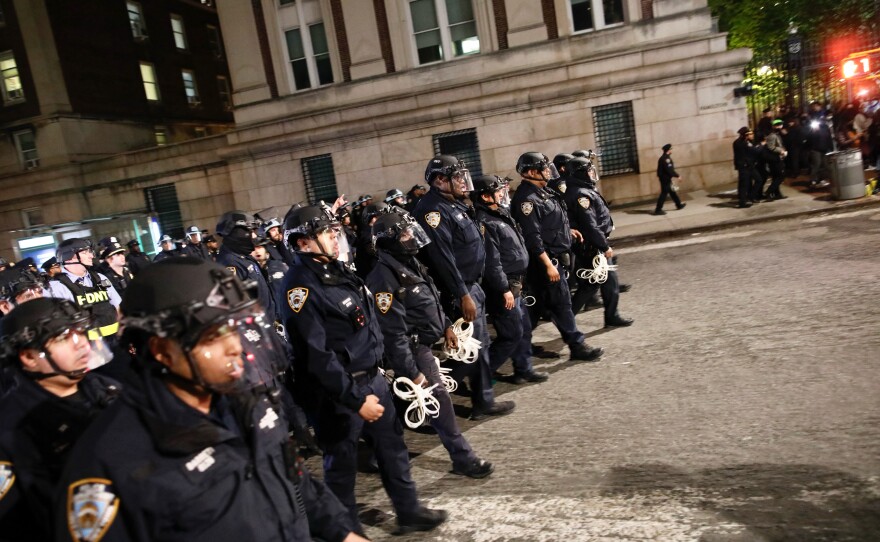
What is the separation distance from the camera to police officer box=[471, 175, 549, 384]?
20.2 feet

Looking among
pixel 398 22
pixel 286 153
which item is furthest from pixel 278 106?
pixel 398 22

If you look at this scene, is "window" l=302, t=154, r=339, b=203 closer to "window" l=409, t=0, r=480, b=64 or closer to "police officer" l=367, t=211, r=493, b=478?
"window" l=409, t=0, r=480, b=64

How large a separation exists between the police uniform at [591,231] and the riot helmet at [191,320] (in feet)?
19.6

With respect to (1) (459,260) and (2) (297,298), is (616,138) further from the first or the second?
(2) (297,298)

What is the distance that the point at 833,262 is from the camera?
28.6ft

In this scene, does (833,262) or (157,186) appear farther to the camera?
(157,186)

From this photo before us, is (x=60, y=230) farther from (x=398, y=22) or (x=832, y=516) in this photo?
(x=832, y=516)

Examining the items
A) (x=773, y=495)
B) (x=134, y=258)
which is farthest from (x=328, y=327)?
(x=134, y=258)

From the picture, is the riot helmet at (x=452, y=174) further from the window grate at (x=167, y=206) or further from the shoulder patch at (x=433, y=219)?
the window grate at (x=167, y=206)

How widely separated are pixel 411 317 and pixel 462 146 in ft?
49.1

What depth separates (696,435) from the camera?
4508 mm

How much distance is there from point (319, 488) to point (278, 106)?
66.6 feet

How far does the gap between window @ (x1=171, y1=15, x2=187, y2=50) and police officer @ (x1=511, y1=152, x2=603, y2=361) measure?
114 feet

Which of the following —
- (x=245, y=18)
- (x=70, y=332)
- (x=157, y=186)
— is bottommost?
(x=70, y=332)
